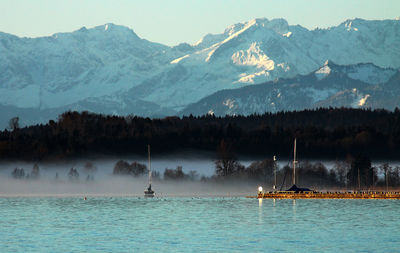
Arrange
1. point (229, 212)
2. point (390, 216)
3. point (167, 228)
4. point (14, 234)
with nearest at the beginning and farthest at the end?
point (14, 234)
point (167, 228)
point (390, 216)
point (229, 212)

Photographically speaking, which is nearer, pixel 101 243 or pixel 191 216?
pixel 101 243

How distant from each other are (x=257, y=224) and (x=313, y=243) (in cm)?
3347

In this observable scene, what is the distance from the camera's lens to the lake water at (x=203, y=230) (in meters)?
115

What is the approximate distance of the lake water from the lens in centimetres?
11531

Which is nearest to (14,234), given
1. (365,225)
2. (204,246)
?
(204,246)

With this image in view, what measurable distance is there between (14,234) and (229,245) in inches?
1348

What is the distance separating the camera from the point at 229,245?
11688cm

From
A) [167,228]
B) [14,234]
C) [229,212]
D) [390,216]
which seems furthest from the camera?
[229,212]

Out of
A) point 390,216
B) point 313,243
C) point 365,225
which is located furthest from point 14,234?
point 390,216

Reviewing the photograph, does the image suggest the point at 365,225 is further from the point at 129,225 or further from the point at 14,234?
the point at 14,234

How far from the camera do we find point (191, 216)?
6934 inches

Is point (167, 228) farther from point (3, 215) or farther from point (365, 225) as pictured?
point (3, 215)

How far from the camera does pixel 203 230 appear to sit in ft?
461

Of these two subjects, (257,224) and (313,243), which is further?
(257,224)
